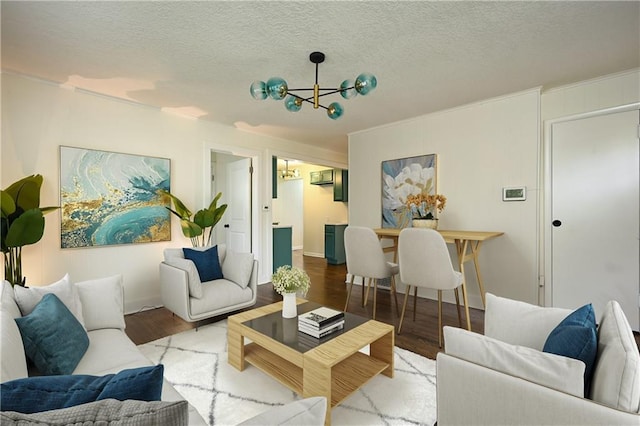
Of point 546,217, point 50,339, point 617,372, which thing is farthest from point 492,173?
point 50,339

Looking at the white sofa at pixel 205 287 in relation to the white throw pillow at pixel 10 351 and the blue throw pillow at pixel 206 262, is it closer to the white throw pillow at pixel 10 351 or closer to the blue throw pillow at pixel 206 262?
the blue throw pillow at pixel 206 262

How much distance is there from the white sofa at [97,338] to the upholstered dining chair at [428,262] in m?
2.05

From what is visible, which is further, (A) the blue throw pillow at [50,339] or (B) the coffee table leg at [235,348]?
(B) the coffee table leg at [235,348]

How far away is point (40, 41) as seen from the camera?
7.11 feet

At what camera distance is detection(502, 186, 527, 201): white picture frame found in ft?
10.4

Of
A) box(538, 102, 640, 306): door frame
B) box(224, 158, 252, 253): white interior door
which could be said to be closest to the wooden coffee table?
box(538, 102, 640, 306): door frame

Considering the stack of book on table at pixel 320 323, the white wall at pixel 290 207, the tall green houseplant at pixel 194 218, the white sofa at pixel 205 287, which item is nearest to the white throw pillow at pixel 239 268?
the white sofa at pixel 205 287

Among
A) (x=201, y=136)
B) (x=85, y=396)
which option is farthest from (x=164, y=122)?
(x=85, y=396)

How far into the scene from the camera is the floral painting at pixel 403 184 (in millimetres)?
3861

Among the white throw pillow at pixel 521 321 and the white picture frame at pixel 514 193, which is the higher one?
the white picture frame at pixel 514 193

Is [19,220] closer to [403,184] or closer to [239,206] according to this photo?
[239,206]

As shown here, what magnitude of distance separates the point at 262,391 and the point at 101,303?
3.82 ft

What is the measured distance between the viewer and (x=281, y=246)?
17.0ft

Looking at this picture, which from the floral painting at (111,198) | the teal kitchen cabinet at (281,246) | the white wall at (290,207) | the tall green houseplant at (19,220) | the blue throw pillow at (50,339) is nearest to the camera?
the blue throw pillow at (50,339)
